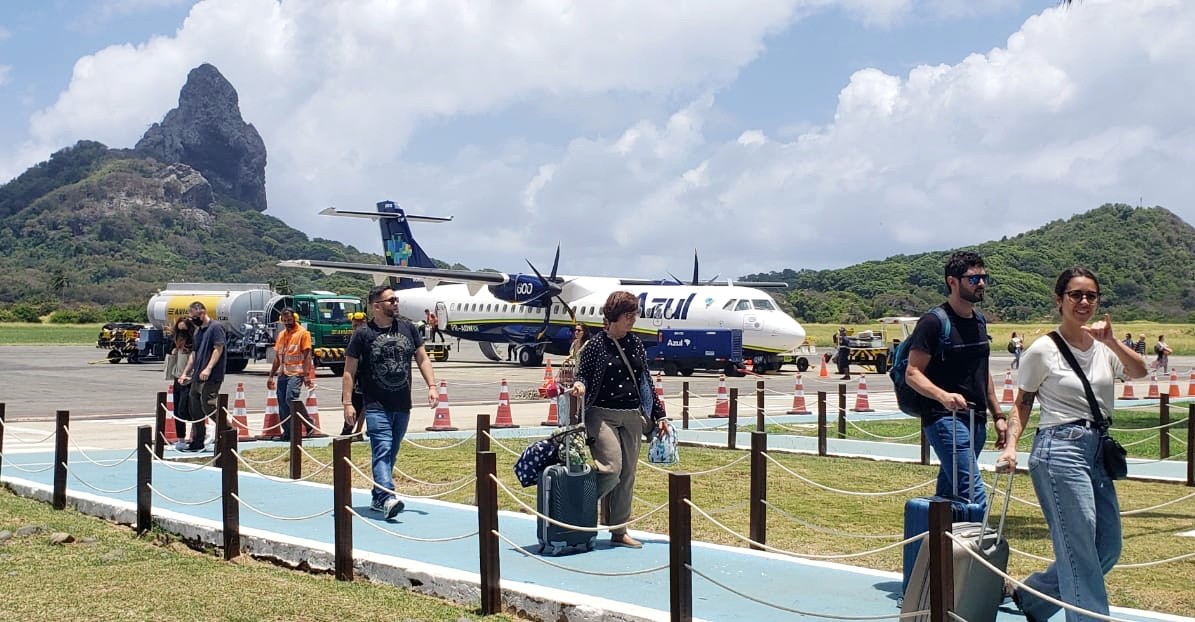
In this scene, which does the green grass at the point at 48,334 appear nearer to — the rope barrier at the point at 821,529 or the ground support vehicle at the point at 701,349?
the ground support vehicle at the point at 701,349

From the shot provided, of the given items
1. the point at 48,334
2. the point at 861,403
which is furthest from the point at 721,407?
the point at 48,334

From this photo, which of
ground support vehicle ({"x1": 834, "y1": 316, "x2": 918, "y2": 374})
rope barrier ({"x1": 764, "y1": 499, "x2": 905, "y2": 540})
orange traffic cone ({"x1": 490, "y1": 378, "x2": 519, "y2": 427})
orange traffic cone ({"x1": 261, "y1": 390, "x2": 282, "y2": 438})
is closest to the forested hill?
ground support vehicle ({"x1": 834, "y1": 316, "x2": 918, "y2": 374})

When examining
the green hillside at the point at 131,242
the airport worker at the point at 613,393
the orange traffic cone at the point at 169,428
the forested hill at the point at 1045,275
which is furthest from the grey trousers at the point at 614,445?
the green hillside at the point at 131,242

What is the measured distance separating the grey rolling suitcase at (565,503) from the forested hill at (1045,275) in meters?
88.1

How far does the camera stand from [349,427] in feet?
31.0

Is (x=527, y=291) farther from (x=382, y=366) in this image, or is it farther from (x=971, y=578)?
(x=971, y=578)

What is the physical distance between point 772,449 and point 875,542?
6.39 meters

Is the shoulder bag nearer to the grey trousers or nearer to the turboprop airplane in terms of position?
the grey trousers

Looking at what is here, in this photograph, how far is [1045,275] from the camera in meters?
120

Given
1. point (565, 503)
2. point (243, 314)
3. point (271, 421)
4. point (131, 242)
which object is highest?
point (131, 242)

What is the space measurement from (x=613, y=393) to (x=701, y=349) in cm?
2580

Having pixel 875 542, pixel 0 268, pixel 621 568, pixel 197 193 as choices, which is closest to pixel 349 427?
pixel 621 568

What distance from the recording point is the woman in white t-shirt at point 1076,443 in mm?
5066

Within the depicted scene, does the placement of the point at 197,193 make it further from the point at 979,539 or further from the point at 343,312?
the point at 979,539
